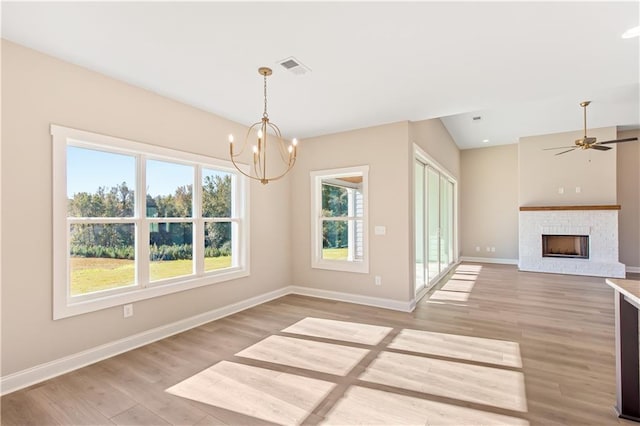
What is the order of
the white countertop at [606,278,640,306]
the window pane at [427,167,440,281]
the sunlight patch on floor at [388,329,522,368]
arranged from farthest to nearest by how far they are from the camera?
1. the window pane at [427,167,440,281]
2. the sunlight patch on floor at [388,329,522,368]
3. the white countertop at [606,278,640,306]

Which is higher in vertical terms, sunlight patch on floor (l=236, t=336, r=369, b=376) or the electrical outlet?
the electrical outlet

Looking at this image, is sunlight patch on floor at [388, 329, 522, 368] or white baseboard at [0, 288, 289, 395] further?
sunlight patch on floor at [388, 329, 522, 368]

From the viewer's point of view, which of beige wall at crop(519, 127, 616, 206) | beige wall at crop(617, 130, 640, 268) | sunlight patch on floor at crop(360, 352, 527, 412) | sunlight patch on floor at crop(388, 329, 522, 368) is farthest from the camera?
beige wall at crop(617, 130, 640, 268)

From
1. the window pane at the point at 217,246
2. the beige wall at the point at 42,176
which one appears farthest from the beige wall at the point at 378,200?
the beige wall at the point at 42,176

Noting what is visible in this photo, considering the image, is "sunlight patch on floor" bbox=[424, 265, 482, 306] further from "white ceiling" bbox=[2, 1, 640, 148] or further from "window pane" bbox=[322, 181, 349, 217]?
"white ceiling" bbox=[2, 1, 640, 148]

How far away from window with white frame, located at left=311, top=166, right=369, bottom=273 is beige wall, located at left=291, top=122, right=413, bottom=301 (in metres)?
0.10

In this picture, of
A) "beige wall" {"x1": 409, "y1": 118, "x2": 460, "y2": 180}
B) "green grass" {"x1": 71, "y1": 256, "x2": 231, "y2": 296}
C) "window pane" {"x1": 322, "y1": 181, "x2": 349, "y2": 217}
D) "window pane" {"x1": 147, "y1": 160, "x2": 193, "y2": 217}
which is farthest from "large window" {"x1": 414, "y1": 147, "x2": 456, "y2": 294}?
"green grass" {"x1": 71, "y1": 256, "x2": 231, "y2": 296}

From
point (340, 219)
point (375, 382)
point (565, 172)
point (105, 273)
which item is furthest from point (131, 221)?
point (565, 172)

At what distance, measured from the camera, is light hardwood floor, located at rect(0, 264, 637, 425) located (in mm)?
2076

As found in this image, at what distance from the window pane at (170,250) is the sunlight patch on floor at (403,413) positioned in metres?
2.46

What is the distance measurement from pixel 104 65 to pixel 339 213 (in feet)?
11.8

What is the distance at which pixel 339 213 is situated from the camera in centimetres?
512

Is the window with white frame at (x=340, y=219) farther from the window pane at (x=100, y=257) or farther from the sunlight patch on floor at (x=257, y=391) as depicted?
the window pane at (x=100, y=257)

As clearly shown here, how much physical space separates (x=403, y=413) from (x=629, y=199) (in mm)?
8497
